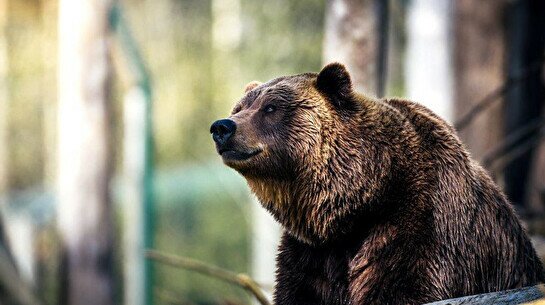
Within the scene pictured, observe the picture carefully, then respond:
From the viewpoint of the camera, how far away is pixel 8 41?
26.4m

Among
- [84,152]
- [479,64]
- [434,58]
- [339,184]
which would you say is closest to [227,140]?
[339,184]

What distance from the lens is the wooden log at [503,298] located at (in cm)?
345

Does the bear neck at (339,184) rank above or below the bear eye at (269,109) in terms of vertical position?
below

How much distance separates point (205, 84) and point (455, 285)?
22164mm

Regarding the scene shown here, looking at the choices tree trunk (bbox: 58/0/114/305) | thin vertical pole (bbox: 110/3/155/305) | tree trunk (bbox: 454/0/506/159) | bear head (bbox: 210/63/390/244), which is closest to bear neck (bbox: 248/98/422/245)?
bear head (bbox: 210/63/390/244)

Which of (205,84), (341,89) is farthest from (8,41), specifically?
(341,89)

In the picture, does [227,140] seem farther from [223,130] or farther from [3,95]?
[3,95]

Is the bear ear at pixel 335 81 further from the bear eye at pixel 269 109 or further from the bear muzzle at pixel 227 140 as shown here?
the bear muzzle at pixel 227 140

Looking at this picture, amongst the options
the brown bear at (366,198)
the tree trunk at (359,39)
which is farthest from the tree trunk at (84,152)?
the brown bear at (366,198)

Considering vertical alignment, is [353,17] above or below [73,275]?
above

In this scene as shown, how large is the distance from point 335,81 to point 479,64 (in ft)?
20.6

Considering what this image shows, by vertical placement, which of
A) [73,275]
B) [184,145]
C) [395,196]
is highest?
[395,196]

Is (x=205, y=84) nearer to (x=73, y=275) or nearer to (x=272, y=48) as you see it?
(x=272, y=48)

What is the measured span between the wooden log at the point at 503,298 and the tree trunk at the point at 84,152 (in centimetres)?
602
